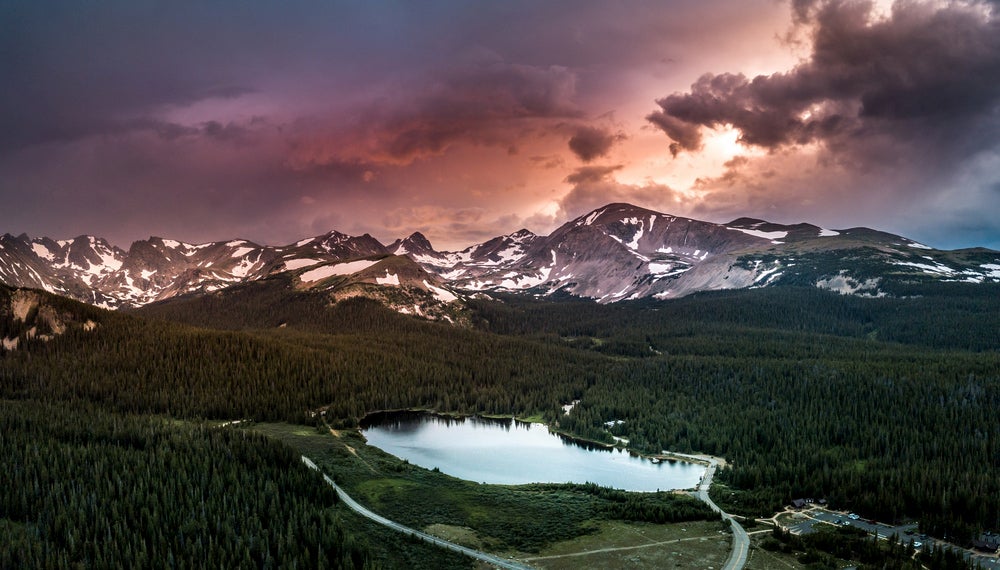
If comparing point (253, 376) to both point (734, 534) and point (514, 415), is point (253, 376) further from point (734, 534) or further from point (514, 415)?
point (734, 534)

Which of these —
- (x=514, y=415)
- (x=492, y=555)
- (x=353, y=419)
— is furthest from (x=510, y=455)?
(x=492, y=555)

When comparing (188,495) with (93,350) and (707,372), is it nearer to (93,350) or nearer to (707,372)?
(93,350)

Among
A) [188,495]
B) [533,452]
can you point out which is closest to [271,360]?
[533,452]

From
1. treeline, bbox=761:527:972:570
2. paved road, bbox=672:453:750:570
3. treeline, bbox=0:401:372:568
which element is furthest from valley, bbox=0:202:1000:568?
paved road, bbox=672:453:750:570

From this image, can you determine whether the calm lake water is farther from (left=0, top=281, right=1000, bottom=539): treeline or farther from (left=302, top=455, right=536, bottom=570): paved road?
(left=302, top=455, right=536, bottom=570): paved road

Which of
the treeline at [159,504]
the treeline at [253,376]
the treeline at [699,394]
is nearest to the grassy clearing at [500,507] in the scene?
the treeline at [159,504]
